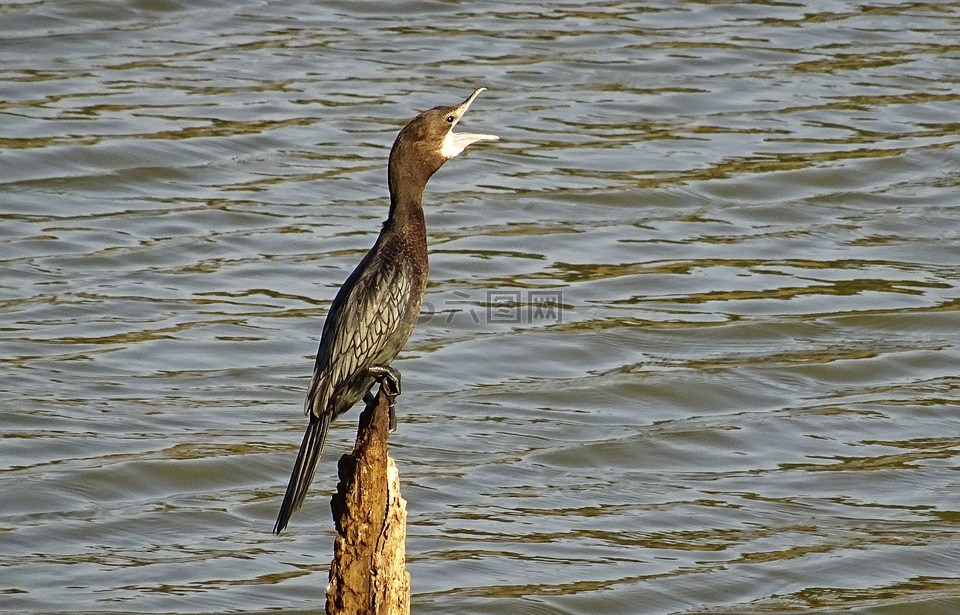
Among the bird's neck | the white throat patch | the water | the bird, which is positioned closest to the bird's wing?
the bird

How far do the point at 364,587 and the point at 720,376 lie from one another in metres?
5.91

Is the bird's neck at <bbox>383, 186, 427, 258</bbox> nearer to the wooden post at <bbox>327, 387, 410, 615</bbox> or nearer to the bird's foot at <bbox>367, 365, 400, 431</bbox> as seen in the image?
the bird's foot at <bbox>367, 365, 400, 431</bbox>

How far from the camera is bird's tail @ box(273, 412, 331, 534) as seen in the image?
5527mm

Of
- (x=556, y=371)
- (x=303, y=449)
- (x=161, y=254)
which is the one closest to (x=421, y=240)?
(x=303, y=449)

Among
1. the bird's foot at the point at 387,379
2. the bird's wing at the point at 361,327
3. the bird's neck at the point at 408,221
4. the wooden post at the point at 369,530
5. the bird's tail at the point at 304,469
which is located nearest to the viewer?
the wooden post at the point at 369,530

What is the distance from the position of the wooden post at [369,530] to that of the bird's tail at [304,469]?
0.38 m

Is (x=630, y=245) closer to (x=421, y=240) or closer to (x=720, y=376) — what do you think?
(x=720, y=376)

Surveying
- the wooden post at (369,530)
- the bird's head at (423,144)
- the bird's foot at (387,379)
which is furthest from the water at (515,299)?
the wooden post at (369,530)

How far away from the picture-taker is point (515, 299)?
1162cm

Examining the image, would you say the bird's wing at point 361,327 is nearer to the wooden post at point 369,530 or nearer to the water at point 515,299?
the wooden post at point 369,530

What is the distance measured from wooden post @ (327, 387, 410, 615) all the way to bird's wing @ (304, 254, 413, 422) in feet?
2.12

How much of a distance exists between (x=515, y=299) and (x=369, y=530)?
655 cm

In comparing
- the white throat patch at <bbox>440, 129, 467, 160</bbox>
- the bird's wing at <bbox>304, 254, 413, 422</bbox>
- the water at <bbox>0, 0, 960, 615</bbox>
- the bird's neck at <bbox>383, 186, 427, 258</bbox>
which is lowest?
the water at <bbox>0, 0, 960, 615</bbox>

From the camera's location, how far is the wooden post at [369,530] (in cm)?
512
